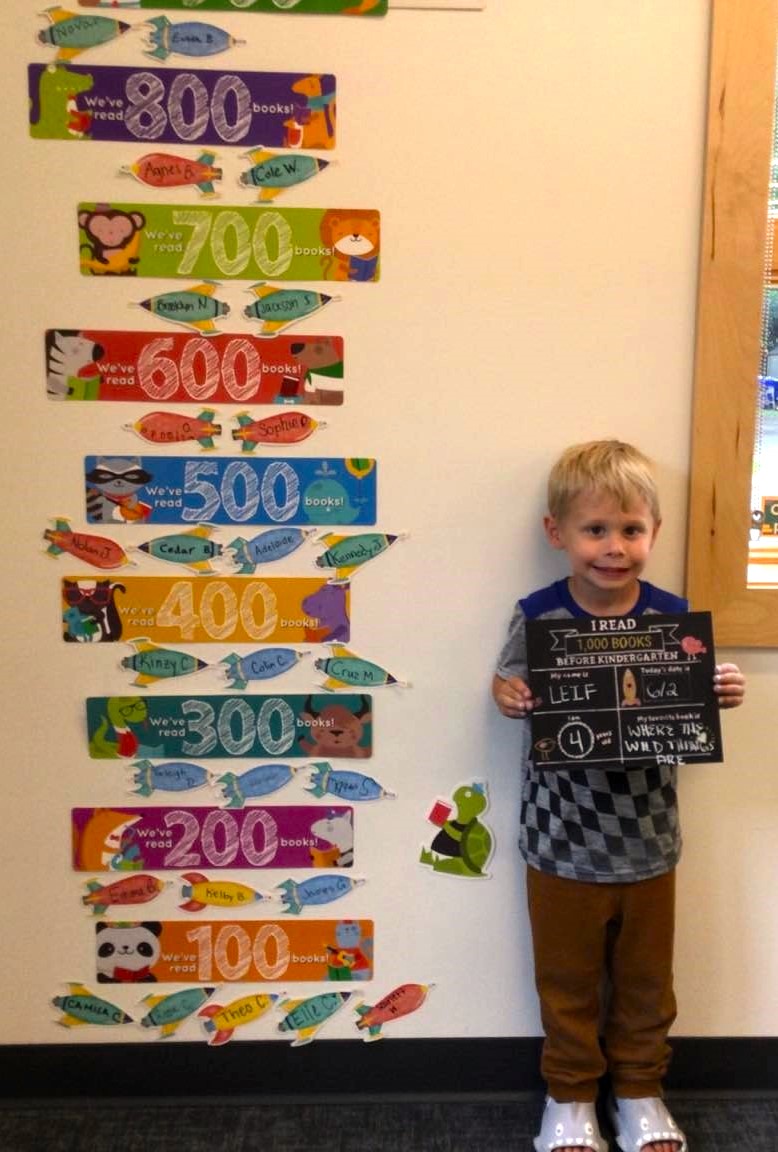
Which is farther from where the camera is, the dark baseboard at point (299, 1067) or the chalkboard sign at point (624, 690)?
the dark baseboard at point (299, 1067)

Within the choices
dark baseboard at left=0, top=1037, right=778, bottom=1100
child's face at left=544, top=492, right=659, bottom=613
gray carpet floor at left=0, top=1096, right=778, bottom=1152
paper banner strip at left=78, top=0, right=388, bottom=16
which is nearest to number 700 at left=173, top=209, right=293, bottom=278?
paper banner strip at left=78, top=0, right=388, bottom=16

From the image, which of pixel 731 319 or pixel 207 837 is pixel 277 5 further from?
pixel 207 837

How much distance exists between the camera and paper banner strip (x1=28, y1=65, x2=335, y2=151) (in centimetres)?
165

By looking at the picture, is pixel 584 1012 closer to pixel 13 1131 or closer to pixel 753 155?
pixel 13 1131

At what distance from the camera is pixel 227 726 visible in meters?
1.79

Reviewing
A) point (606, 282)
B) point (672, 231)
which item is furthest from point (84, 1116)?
point (672, 231)

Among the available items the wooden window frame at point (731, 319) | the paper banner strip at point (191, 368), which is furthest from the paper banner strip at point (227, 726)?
the wooden window frame at point (731, 319)

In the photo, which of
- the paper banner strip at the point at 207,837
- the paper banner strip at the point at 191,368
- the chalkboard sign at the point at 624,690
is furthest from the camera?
the paper banner strip at the point at 207,837

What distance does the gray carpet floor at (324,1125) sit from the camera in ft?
5.88

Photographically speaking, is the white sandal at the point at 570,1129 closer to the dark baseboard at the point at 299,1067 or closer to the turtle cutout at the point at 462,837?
the dark baseboard at the point at 299,1067

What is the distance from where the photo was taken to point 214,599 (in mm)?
1766

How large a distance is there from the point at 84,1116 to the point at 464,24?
2.08m

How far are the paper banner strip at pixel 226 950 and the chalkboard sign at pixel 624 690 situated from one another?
57 centimetres

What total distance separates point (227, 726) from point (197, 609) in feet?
0.72
